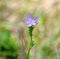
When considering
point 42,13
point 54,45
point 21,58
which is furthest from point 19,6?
point 21,58

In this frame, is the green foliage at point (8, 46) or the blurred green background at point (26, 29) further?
the green foliage at point (8, 46)

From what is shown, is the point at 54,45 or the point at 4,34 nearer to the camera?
the point at 54,45

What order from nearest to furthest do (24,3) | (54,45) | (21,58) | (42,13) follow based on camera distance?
(21,58)
(54,45)
(42,13)
(24,3)

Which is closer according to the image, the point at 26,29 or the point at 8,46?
the point at 8,46

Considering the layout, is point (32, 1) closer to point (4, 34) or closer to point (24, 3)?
A: point (24, 3)

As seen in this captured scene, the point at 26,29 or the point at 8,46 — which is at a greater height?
the point at 26,29

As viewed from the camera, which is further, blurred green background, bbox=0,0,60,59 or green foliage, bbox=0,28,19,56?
green foliage, bbox=0,28,19,56

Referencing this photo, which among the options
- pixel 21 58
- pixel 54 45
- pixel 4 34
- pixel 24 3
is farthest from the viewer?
pixel 24 3

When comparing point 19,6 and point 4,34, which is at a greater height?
point 19,6
